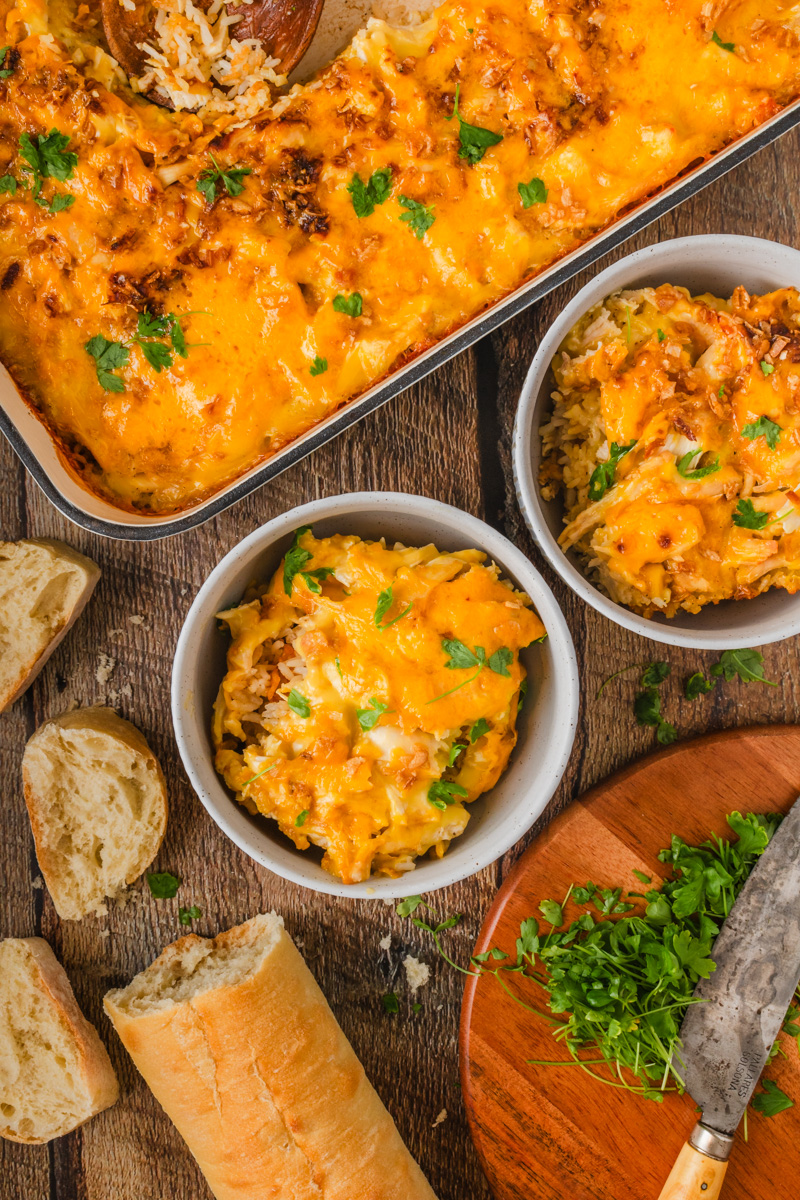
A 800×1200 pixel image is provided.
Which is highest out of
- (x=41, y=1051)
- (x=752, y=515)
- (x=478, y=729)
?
(x=752, y=515)

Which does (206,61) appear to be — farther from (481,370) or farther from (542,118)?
(481,370)

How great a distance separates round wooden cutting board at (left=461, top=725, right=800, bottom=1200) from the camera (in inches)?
103

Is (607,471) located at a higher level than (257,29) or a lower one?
lower

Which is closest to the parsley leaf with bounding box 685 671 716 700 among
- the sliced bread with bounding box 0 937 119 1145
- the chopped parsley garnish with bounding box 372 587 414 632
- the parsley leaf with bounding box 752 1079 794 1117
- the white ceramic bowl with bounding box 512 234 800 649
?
the white ceramic bowl with bounding box 512 234 800 649

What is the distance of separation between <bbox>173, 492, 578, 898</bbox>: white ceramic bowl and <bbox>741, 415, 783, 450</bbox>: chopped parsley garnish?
2.11 ft

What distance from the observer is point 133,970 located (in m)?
2.71

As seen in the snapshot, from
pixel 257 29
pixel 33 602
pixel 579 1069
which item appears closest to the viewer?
pixel 257 29

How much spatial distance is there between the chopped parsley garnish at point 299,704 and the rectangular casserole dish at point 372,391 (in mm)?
499

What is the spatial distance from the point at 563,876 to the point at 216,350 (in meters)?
1.79

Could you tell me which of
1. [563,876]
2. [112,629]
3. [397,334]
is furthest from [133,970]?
[397,334]

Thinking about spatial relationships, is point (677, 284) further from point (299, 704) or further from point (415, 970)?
point (415, 970)

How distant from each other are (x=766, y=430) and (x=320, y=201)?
1.26 metres

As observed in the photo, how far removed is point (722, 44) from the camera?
2260 mm

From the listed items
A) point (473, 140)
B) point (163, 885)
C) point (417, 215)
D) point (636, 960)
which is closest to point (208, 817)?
point (163, 885)
